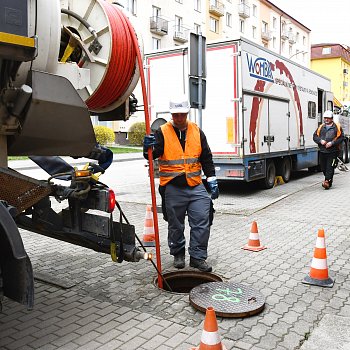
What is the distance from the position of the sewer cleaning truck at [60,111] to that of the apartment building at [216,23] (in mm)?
21696

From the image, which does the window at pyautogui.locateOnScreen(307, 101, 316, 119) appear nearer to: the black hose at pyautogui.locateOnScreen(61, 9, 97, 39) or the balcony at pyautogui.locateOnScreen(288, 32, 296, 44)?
the black hose at pyautogui.locateOnScreen(61, 9, 97, 39)

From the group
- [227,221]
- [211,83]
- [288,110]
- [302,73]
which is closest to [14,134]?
[227,221]

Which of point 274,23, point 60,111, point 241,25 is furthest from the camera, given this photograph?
point 274,23

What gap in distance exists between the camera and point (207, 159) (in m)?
5.13

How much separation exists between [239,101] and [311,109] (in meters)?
5.62

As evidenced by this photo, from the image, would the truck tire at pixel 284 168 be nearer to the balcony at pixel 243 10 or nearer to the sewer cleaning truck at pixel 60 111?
the sewer cleaning truck at pixel 60 111

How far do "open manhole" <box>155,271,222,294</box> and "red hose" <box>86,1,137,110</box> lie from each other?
2091mm

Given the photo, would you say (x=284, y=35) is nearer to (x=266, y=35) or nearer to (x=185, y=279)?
(x=266, y=35)

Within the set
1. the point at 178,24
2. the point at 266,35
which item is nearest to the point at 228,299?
the point at 178,24

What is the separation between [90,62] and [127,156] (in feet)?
72.2

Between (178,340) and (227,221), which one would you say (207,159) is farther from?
(227,221)

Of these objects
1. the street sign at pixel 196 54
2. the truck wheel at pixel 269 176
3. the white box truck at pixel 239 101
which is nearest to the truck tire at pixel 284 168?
the white box truck at pixel 239 101

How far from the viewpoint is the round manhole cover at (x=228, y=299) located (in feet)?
12.5

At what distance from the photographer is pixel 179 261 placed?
5.09 meters
